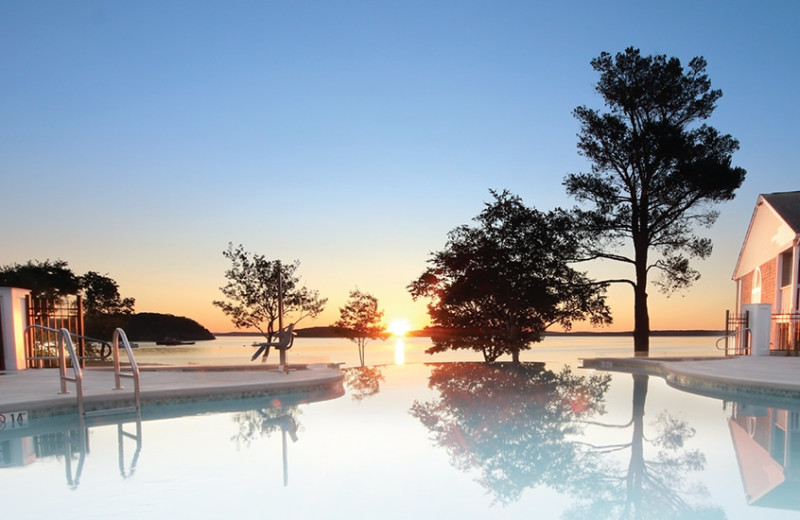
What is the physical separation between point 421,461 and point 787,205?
18.9 metres

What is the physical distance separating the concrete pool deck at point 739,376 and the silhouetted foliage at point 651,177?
5.92 m

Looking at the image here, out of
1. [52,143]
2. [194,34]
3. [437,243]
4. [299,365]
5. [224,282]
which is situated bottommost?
[299,365]

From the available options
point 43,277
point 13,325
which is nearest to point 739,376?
point 13,325

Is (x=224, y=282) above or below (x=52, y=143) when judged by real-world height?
below

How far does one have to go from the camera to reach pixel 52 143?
16.5 metres

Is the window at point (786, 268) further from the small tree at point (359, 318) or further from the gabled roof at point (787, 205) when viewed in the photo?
the small tree at point (359, 318)

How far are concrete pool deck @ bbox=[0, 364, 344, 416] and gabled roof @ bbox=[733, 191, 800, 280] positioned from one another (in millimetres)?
15141

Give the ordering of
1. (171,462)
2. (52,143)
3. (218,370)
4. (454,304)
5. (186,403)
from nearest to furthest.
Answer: (171,462) → (186,403) → (218,370) → (52,143) → (454,304)

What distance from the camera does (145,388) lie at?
31.2ft

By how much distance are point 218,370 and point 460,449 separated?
9161 millimetres

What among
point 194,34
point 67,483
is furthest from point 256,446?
point 194,34

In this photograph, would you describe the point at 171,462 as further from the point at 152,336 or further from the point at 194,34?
the point at 152,336

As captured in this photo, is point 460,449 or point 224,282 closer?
point 460,449

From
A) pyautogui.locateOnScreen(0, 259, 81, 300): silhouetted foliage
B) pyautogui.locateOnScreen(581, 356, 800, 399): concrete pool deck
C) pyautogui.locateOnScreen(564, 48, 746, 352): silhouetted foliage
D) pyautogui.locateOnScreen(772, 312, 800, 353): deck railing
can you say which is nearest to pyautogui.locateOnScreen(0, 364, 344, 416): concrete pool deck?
pyautogui.locateOnScreen(581, 356, 800, 399): concrete pool deck
